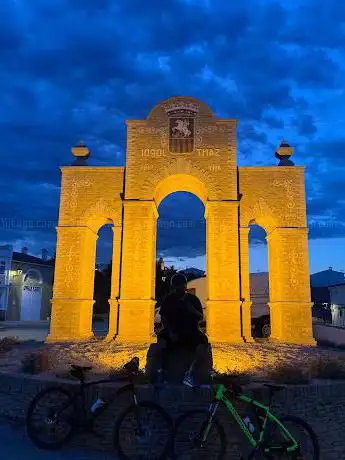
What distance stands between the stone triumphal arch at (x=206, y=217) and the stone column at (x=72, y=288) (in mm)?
45

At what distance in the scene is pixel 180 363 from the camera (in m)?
7.06

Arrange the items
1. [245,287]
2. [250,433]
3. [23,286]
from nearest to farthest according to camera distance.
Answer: [250,433] → [245,287] → [23,286]

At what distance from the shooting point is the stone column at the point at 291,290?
17.8 m

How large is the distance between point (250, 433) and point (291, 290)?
43.4 ft

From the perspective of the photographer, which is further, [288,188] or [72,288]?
[288,188]

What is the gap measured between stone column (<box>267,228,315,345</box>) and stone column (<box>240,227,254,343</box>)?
1491 mm

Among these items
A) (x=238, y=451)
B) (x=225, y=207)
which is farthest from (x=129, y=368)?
(x=225, y=207)

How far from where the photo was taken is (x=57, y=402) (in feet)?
23.0

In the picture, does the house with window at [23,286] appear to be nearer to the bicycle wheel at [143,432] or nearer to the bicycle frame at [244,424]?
the bicycle wheel at [143,432]

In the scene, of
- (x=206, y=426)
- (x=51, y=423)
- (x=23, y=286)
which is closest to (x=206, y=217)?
(x=51, y=423)

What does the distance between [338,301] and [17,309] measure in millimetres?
36232

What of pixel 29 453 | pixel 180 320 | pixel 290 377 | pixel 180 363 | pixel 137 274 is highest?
pixel 137 274

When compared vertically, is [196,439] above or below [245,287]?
below

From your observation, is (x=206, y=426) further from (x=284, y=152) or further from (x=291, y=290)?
(x=284, y=152)
